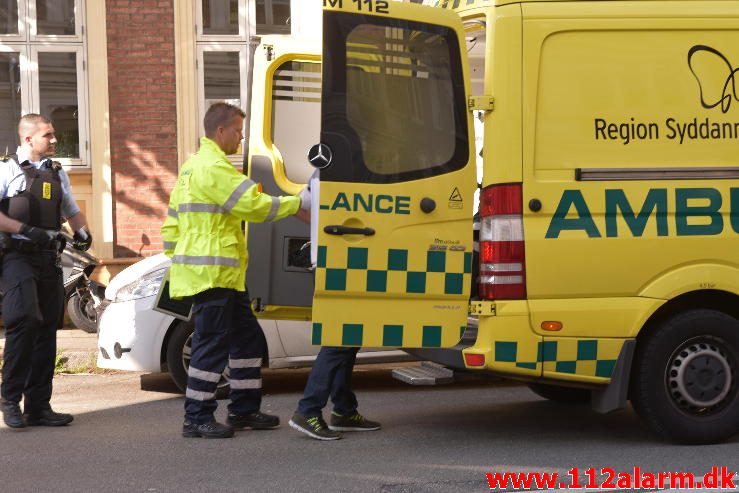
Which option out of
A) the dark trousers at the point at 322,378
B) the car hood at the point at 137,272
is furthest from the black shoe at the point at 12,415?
the dark trousers at the point at 322,378

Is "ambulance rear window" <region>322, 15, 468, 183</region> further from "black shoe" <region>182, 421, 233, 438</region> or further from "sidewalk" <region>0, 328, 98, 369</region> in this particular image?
"sidewalk" <region>0, 328, 98, 369</region>

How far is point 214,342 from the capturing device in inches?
261

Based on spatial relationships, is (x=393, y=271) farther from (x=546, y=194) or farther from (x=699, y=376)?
(x=699, y=376)

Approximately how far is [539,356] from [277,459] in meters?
1.44

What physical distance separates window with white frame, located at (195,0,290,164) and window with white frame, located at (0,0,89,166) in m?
1.35

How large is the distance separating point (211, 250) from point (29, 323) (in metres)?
1.35

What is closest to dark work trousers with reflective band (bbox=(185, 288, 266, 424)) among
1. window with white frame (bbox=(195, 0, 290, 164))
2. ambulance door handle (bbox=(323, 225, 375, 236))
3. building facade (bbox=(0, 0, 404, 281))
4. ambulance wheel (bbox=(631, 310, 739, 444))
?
ambulance door handle (bbox=(323, 225, 375, 236))

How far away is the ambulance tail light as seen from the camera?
594 centimetres

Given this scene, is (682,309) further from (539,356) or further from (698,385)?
(539,356)

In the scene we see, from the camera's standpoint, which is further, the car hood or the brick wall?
the brick wall

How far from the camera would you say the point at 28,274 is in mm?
7109

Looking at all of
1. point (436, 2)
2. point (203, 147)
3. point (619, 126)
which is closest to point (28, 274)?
point (203, 147)

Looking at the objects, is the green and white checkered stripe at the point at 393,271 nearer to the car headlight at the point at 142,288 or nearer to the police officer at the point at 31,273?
the police officer at the point at 31,273

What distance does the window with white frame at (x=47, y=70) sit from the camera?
13.0 m
